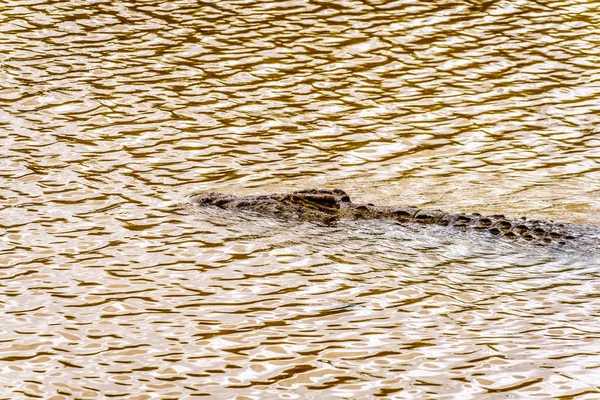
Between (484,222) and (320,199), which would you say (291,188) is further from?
(484,222)

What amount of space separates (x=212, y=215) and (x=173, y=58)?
7.03 meters

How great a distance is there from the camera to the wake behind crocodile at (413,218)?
13.1m

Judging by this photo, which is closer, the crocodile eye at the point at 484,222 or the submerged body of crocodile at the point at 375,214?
the submerged body of crocodile at the point at 375,214

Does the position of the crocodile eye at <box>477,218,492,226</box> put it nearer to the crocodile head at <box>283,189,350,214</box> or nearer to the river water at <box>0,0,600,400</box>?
the river water at <box>0,0,600,400</box>

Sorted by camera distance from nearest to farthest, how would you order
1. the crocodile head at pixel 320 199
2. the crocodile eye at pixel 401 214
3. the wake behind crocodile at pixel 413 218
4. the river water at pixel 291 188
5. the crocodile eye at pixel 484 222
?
the river water at pixel 291 188 → the wake behind crocodile at pixel 413 218 → the crocodile eye at pixel 484 222 → the crocodile eye at pixel 401 214 → the crocodile head at pixel 320 199

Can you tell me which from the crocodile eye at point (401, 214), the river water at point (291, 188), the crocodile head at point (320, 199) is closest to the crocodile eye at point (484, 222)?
the river water at point (291, 188)

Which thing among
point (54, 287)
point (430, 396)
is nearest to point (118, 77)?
point (54, 287)

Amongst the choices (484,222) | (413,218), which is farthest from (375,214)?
(484,222)

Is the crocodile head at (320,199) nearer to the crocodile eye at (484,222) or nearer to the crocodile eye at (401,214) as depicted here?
the crocodile eye at (401,214)

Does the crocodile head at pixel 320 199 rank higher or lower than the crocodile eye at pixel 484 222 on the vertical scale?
higher

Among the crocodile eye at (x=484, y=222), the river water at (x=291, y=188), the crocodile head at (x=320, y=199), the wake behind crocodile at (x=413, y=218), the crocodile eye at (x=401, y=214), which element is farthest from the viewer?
the crocodile head at (x=320, y=199)

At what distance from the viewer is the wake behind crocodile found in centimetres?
1306

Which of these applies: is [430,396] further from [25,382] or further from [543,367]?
[25,382]

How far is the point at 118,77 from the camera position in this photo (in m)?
19.5
